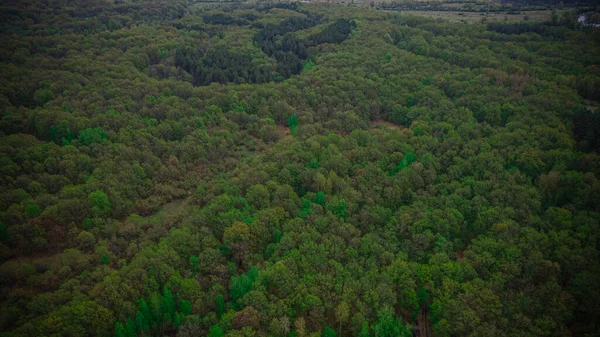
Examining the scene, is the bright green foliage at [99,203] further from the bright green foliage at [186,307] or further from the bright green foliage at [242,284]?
the bright green foliage at [242,284]

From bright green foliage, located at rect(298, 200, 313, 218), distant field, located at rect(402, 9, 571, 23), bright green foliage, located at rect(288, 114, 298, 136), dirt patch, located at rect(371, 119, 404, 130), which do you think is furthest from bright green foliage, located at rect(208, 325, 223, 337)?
distant field, located at rect(402, 9, 571, 23)

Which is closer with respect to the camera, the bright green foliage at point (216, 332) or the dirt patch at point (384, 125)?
the bright green foliage at point (216, 332)

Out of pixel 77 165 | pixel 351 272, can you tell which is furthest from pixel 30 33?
pixel 351 272

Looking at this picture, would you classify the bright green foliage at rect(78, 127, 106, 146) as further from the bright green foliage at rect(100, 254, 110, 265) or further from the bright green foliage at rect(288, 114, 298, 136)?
the bright green foliage at rect(288, 114, 298, 136)

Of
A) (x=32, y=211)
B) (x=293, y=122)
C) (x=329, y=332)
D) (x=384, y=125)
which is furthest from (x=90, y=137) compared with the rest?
(x=384, y=125)

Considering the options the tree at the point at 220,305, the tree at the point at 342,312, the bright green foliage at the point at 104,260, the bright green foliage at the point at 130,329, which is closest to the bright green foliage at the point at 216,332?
the tree at the point at 220,305

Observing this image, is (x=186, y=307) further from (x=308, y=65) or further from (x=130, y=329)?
(x=308, y=65)
